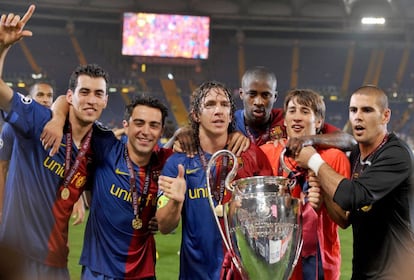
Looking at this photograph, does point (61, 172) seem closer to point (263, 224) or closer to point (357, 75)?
point (263, 224)

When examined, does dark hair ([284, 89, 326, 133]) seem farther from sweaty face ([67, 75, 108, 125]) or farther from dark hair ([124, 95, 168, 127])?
sweaty face ([67, 75, 108, 125])

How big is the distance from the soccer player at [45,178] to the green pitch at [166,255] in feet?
7.18

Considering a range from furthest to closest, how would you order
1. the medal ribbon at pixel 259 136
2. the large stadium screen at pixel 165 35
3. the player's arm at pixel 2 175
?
the large stadium screen at pixel 165 35 → the medal ribbon at pixel 259 136 → the player's arm at pixel 2 175

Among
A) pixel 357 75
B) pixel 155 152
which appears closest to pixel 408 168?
pixel 155 152

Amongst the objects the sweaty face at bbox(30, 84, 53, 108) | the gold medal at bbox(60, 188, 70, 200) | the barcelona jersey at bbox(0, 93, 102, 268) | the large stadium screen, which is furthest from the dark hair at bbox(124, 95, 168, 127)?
the large stadium screen

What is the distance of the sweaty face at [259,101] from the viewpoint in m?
3.41

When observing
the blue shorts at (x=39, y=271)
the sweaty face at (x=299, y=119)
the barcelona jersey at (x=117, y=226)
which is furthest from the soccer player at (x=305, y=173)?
the blue shorts at (x=39, y=271)

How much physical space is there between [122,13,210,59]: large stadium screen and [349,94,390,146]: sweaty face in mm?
13495

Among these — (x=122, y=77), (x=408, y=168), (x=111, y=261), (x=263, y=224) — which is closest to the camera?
(x=263, y=224)

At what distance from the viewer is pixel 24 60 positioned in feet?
63.8

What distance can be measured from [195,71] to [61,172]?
14653 millimetres

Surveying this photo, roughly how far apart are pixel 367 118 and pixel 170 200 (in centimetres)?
105

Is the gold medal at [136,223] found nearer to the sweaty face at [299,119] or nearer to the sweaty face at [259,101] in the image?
the sweaty face at [299,119]

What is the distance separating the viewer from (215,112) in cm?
267
